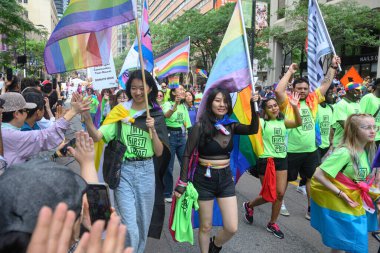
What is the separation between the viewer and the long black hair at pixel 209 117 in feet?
12.3

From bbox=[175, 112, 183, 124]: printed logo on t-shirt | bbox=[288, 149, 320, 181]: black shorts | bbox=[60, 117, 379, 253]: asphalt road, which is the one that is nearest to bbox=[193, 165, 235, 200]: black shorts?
bbox=[60, 117, 379, 253]: asphalt road

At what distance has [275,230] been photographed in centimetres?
488

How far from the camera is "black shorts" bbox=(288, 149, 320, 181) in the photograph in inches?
209

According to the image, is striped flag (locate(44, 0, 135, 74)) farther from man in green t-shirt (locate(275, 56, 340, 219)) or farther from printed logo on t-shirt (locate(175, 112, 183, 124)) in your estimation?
printed logo on t-shirt (locate(175, 112, 183, 124))

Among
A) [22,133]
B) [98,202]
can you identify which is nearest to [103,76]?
[22,133]

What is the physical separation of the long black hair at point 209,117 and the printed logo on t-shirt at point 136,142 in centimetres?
58

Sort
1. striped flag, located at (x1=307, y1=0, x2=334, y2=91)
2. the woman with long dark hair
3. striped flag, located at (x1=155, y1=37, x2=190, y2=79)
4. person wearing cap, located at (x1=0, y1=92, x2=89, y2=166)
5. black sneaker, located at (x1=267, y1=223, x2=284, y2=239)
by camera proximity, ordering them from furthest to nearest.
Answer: striped flag, located at (x1=155, y1=37, x2=190, y2=79) → striped flag, located at (x1=307, y1=0, x2=334, y2=91) → black sneaker, located at (x1=267, y1=223, x2=284, y2=239) → the woman with long dark hair → person wearing cap, located at (x1=0, y1=92, x2=89, y2=166)

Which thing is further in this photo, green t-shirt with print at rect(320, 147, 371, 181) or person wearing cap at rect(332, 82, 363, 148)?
person wearing cap at rect(332, 82, 363, 148)

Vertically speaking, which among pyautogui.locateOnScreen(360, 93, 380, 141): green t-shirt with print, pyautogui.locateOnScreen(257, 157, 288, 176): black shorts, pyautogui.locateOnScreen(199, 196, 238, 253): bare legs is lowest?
pyautogui.locateOnScreen(199, 196, 238, 253): bare legs

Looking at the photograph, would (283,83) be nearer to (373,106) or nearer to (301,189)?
(373,106)

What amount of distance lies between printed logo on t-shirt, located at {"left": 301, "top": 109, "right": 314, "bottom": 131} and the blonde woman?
5.50 ft

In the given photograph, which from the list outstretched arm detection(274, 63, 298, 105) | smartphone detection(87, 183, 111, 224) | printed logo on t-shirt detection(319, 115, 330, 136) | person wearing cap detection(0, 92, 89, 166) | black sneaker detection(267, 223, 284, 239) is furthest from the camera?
printed logo on t-shirt detection(319, 115, 330, 136)

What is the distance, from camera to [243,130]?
4055mm

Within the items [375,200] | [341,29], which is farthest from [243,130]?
[341,29]
